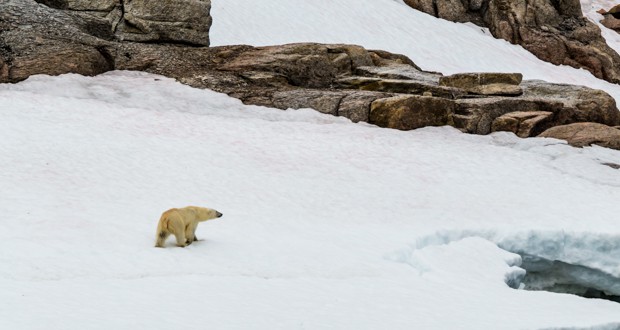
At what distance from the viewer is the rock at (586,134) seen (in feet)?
68.4

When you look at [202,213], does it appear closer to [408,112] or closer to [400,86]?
[408,112]

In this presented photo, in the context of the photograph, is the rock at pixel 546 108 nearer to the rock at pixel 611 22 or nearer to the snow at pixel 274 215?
the snow at pixel 274 215

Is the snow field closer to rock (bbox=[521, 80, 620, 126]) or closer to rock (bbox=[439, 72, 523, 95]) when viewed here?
rock (bbox=[521, 80, 620, 126])

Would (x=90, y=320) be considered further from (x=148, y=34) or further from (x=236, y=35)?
(x=236, y=35)

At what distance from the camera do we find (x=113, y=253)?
970 centimetres

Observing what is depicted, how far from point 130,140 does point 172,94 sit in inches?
203

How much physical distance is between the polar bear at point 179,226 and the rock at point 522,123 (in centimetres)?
1388

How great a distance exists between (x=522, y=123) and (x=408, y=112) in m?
3.74

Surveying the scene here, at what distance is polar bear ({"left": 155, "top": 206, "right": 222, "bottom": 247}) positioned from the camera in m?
10.2

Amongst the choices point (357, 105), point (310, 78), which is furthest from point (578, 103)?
point (310, 78)

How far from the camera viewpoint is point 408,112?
21484 millimetres

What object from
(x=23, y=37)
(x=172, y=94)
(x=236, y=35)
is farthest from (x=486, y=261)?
(x=236, y=35)

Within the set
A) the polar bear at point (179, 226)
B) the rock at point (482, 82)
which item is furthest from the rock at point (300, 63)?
the polar bear at point (179, 226)

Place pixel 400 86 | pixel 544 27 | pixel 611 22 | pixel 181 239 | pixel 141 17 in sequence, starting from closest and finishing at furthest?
1. pixel 181 239
2. pixel 400 86
3. pixel 141 17
4. pixel 544 27
5. pixel 611 22
